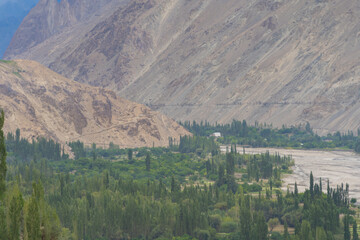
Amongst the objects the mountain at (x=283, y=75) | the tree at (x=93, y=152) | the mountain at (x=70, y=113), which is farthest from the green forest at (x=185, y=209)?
the mountain at (x=283, y=75)

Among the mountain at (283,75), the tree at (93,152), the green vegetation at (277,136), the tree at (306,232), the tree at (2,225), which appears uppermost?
the mountain at (283,75)

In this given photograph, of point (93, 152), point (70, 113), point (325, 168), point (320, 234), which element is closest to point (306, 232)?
point (320, 234)

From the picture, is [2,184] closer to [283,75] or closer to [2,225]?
[2,225]

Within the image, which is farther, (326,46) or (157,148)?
(326,46)

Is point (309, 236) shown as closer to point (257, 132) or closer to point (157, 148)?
point (157, 148)

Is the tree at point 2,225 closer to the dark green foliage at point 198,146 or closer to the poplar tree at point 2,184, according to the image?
the poplar tree at point 2,184

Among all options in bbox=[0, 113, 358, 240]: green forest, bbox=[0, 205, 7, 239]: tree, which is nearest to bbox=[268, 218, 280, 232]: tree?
bbox=[0, 113, 358, 240]: green forest

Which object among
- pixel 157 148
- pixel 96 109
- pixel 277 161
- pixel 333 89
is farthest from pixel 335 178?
pixel 333 89
